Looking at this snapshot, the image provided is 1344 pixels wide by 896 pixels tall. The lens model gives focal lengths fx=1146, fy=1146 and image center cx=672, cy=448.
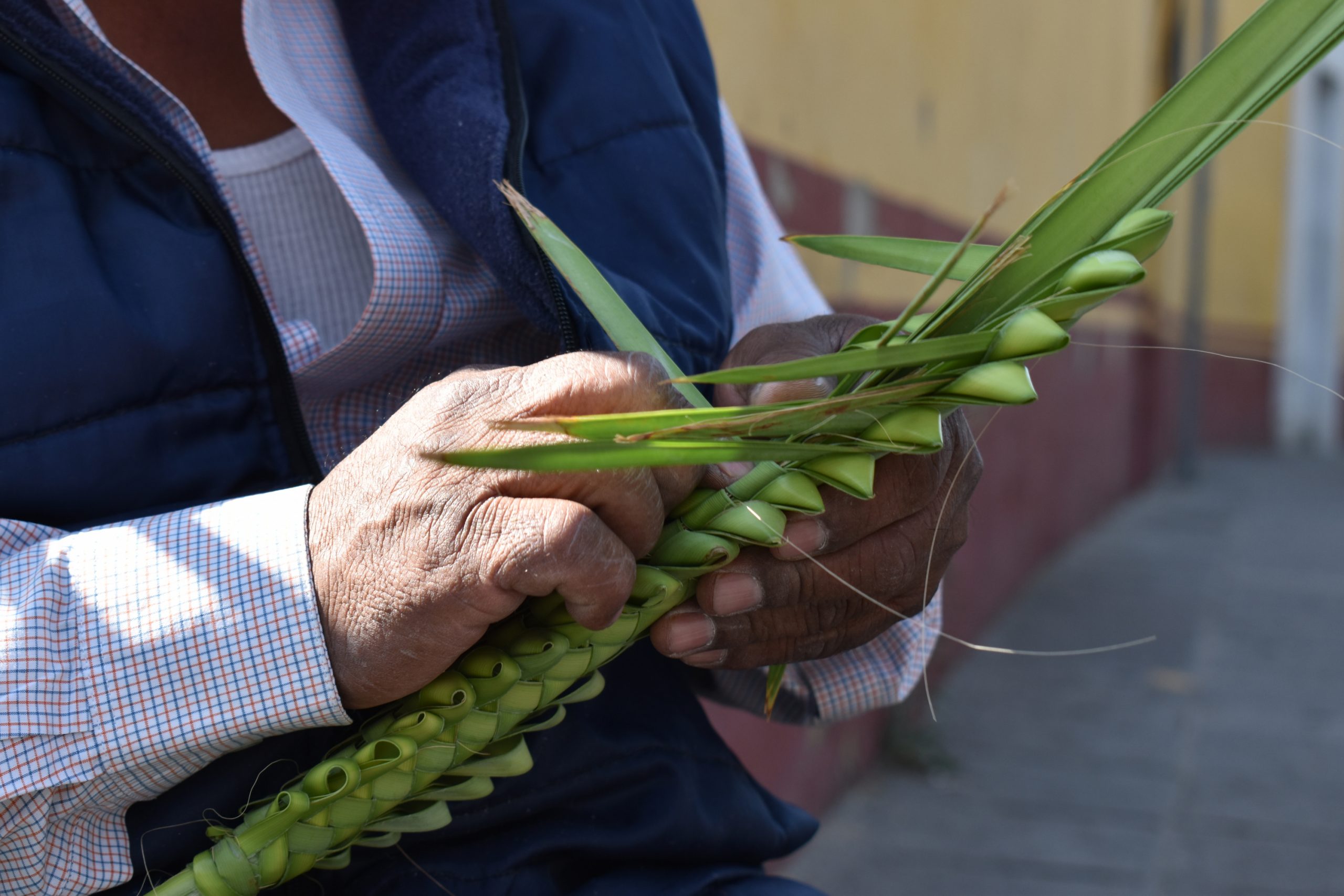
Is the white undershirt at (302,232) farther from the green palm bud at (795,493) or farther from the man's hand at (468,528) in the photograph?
the green palm bud at (795,493)

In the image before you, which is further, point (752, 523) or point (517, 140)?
point (517, 140)

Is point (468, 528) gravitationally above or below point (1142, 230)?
below

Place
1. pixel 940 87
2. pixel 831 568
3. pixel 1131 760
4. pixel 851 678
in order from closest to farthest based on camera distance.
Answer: pixel 831 568
pixel 851 678
pixel 1131 760
pixel 940 87

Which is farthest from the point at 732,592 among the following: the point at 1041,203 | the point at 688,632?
the point at 1041,203

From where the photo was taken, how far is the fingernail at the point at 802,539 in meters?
0.77

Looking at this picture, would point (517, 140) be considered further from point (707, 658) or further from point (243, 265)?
point (707, 658)

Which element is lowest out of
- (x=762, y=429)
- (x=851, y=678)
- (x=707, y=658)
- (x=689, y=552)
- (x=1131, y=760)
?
(x=1131, y=760)

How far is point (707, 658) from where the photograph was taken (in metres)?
0.82

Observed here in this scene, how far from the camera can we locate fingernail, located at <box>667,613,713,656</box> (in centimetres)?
79

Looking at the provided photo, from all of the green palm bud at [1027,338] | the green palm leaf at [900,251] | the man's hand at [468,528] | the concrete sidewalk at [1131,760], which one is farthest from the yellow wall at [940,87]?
the concrete sidewalk at [1131,760]

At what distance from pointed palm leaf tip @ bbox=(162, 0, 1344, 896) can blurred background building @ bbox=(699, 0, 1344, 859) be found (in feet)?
2.58

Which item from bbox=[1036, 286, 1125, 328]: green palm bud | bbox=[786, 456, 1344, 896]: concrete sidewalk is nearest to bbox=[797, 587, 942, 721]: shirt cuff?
bbox=[1036, 286, 1125, 328]: green palm bud

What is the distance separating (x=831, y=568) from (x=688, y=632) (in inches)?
4.4

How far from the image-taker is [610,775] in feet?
2.98
